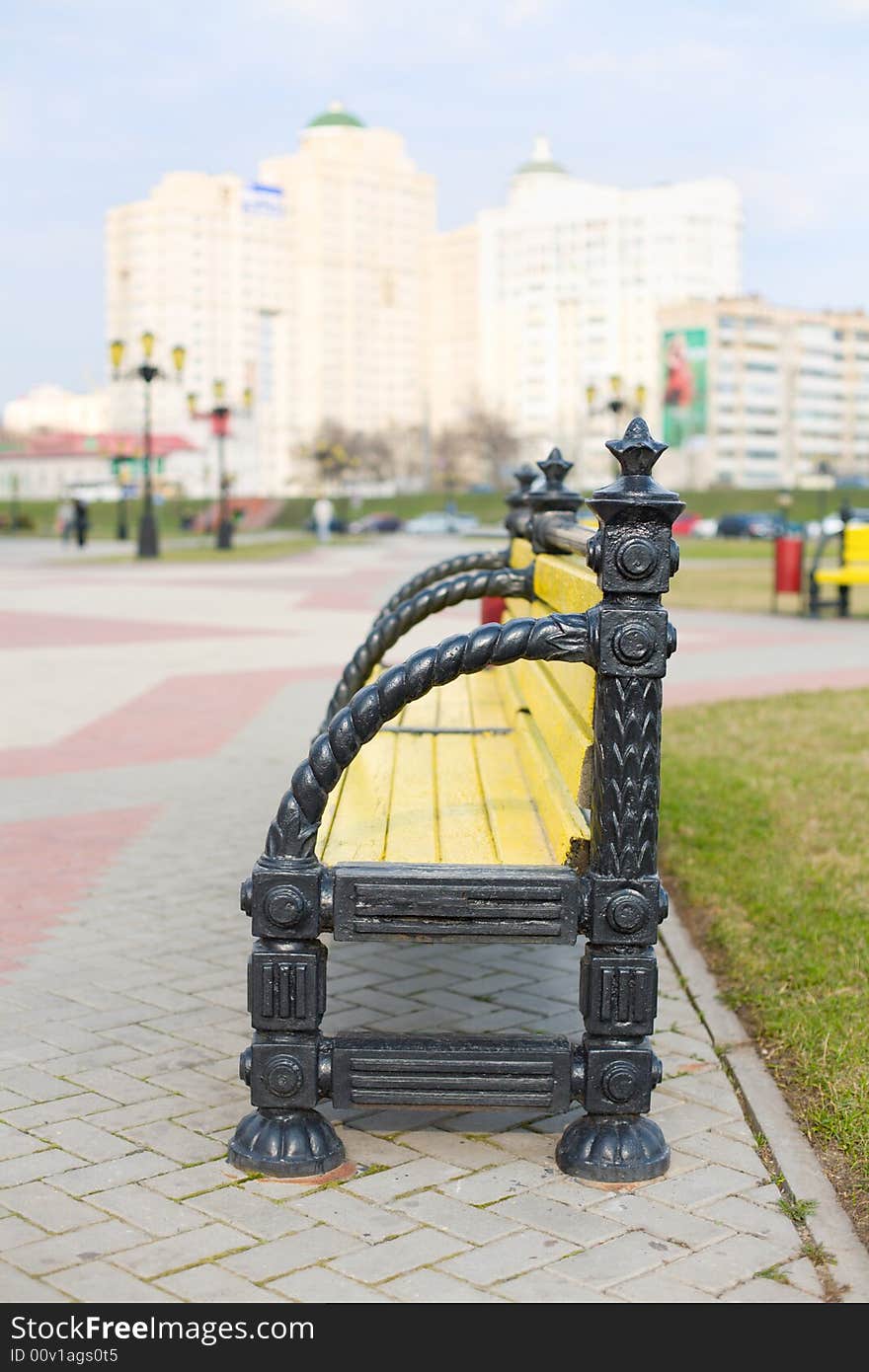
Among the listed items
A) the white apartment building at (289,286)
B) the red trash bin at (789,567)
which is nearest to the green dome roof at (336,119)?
the white apartment building at (289,286)

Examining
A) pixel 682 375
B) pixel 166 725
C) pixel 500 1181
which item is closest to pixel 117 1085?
pixel 500 1181

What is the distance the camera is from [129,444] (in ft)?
365

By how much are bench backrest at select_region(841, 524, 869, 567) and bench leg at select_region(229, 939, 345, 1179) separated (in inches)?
522

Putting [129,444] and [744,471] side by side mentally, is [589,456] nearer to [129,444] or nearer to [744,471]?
[744,471]

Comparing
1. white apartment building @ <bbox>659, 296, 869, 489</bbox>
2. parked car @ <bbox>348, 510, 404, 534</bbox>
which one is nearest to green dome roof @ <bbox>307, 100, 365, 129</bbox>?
white apartment building @ <bbox>659, 296, 869, 489</bbox>

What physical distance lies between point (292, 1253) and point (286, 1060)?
0.42 meters

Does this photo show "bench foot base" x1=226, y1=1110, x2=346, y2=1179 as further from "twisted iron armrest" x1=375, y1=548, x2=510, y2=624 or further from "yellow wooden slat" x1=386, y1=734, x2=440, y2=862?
"twisted iron armrest" x1=375, y1=548, x2=510, y2=624

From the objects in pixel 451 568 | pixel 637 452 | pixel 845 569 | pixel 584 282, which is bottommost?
pixel 845 569

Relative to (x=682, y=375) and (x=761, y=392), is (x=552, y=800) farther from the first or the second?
(x=761, y=392)

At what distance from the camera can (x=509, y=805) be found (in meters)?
3.77

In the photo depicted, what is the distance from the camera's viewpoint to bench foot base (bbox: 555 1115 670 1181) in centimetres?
305

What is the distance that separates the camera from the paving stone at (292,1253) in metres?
2.65

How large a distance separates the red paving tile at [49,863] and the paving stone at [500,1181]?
6.20 ft
